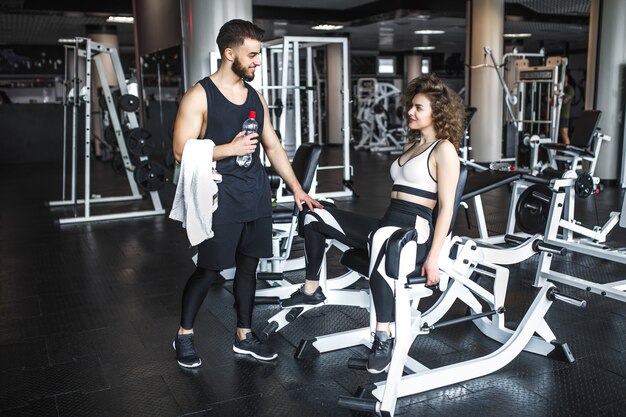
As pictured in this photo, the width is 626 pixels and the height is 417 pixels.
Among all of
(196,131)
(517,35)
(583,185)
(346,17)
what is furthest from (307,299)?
(517,35)

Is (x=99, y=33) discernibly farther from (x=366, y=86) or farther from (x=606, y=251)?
(x=606, y=251)

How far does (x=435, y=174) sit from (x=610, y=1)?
18.6ft

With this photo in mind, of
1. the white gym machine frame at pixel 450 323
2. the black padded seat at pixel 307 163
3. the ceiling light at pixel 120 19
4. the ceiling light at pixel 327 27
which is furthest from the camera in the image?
the ceiling light at pixel 327 27

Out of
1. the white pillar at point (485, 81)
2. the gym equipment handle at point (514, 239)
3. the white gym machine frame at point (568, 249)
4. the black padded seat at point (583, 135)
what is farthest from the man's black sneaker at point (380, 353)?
the white pillar at point (485, 81)

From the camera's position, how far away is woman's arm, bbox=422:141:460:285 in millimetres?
1995

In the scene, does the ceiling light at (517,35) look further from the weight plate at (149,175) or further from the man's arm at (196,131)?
the man's arm at (196,131)

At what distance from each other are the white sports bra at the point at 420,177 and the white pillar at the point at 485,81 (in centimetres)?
690

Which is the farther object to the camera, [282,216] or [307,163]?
[282,216]

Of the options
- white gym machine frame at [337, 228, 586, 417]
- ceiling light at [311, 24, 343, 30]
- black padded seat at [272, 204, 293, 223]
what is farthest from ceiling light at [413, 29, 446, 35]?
white gym machine frame at [337, 228, 586, 417]

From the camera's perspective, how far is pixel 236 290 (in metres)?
2.33

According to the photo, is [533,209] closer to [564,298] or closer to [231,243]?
[564,298]

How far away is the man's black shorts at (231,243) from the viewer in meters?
2.15

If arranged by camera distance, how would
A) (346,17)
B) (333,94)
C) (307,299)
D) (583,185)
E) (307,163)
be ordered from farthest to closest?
1. (333,94)
2. (346,17)
3. (583,185)
4. (307,163)
5. (307,299)

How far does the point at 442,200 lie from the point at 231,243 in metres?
0.74
